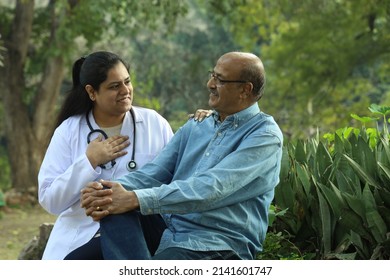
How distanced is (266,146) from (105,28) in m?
12.7

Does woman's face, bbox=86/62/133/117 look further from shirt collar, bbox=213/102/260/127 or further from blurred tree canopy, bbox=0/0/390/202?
blurred tree canopy, bbox=0/0/390/202

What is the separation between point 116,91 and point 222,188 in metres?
1.03

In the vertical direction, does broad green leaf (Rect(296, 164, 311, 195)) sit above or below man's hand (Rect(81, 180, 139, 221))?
below

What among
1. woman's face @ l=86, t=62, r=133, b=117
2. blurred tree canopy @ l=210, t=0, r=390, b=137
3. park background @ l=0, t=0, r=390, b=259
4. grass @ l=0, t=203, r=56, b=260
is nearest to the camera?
woman's face @ l=86, t=62, r=133, b=117

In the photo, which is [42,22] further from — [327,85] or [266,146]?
[266,146]

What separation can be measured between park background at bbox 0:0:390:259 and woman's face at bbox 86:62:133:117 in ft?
3.44

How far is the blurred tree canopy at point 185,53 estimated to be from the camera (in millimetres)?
15992

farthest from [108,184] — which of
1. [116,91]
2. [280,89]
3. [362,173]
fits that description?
[280,89]

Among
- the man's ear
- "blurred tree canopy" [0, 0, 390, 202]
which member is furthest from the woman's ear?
"blurred tree canopy" [0, 0, 390, 202]

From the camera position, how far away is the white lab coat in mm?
4508

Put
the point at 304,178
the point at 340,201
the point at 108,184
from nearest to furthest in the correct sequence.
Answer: the point at 108,184 → the point at 340,201 → the point at 304,178

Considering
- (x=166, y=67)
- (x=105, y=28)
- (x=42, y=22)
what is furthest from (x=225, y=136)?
(x=166, y=67)

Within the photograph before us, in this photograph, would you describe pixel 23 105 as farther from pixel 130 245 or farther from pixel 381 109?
pixel 130 245

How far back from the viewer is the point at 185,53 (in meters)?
30.5
